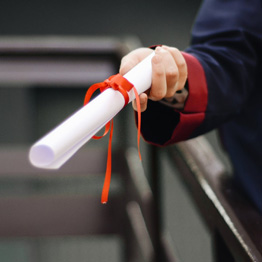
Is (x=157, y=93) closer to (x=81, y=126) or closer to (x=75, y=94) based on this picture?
(x=81, y=126)

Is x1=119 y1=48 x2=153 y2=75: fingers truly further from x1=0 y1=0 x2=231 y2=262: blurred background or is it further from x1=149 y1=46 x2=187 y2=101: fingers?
x1=0 y1=0 x2=231 y2=262: blurred background

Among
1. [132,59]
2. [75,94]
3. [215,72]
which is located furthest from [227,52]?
[75,94]

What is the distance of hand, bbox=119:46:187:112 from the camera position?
333 millimetres

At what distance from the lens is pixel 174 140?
0.44 metres

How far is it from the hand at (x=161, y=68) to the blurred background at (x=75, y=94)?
2328mm

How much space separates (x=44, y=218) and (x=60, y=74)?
41 centimetres

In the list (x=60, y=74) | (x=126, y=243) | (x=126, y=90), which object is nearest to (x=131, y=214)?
(x=126, y=243)

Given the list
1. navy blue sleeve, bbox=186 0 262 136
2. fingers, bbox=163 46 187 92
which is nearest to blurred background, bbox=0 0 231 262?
navy blue sleeve, bbox=186 0 262 136

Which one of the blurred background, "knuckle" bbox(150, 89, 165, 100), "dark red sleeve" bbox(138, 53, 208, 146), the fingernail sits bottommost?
the blurred background

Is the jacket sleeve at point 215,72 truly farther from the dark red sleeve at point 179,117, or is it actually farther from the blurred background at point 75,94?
the blurred background at point 75,94

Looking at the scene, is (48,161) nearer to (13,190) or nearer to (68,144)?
(68,144)

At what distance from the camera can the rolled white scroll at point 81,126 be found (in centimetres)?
24

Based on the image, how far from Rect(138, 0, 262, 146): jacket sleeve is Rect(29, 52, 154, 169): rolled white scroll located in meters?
0.08

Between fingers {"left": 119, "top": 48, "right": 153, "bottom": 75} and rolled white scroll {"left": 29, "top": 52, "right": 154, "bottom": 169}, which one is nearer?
rolled white scroll {"left": 29, "top": 52, "right": 154, "bottom": 169}
